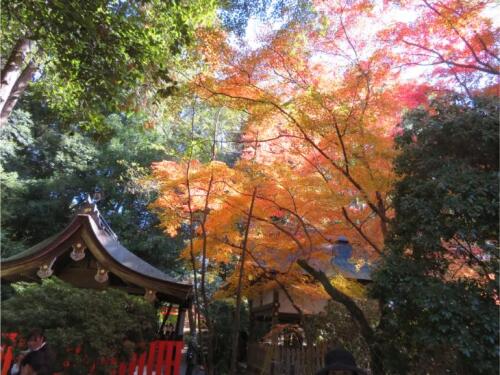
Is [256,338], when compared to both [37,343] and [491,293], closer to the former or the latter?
[37,343]

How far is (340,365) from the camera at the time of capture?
129 inches

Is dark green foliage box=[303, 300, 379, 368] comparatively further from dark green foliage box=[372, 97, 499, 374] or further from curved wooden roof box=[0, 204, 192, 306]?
dark green foliage box=[372, 97, 499, 374]

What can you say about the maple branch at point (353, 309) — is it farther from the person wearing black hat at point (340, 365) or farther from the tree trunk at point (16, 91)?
the tree trunk at point (16, 91)

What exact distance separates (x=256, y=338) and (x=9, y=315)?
9787mm

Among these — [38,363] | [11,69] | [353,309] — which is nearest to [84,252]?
[11,69]

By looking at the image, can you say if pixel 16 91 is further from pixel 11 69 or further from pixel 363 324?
pixel 363 324

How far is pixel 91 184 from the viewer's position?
62.7 ft

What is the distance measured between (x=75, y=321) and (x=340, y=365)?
4.51 meters

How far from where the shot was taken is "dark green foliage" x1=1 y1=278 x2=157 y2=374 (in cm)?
578

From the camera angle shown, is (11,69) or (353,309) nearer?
(11,69)

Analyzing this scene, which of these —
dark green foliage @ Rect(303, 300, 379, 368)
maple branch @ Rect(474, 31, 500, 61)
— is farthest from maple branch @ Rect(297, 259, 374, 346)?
maple branch @ Rect(474, 31, 500, 61)

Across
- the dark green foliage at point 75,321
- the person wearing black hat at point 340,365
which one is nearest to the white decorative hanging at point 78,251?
the dark green foliage at point 75,321

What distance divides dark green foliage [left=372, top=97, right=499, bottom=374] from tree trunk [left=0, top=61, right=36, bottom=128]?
20.9ft

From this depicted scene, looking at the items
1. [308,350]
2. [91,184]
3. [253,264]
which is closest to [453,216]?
[308,350]
